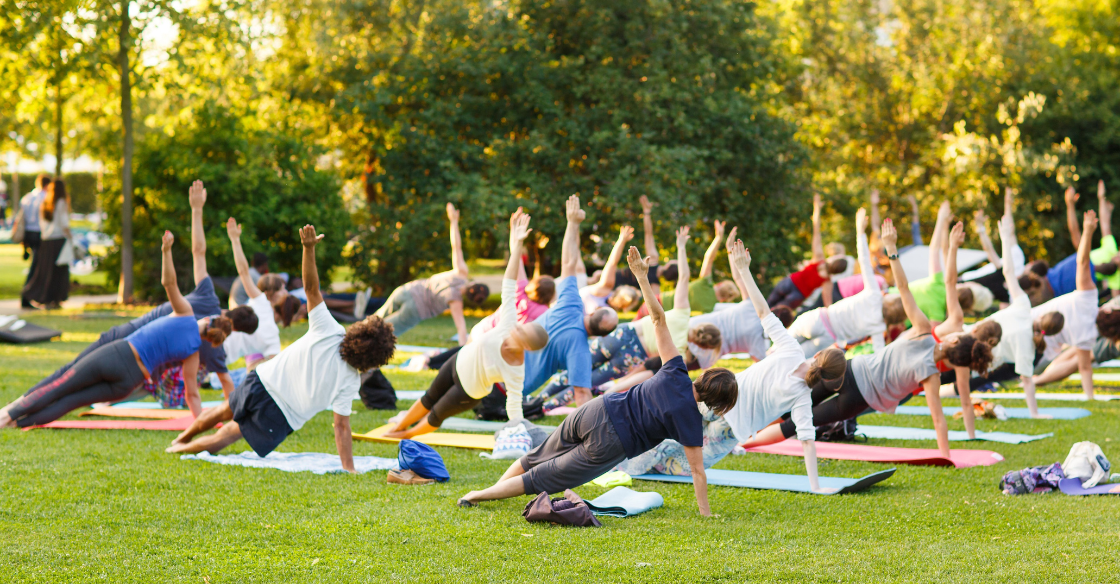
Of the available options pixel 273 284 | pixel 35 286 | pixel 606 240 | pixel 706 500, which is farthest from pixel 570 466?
pixel 35 286

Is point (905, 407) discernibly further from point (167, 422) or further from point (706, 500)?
point (167, 422)

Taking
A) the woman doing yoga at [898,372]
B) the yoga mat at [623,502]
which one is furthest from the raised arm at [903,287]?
the yoga mat at [623,502]

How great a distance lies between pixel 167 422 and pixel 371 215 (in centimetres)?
1012

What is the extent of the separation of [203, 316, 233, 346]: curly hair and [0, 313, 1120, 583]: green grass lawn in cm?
97

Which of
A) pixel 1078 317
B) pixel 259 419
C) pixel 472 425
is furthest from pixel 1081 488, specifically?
pixel 259 419

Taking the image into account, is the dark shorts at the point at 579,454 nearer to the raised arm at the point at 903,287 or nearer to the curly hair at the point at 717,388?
the curly hair at the point at 717,388

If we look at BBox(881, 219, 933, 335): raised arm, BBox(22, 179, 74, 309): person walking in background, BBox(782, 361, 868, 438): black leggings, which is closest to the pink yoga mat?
BBox(782, 361, 868, 438): black leggings

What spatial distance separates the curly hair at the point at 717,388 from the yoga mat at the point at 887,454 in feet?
7.85

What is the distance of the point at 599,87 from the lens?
1681 centimetres

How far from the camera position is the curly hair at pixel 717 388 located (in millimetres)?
5398

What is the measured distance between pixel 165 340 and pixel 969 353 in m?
5.99

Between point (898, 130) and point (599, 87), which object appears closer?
point (599, 87)

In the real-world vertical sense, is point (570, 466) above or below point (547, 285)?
below

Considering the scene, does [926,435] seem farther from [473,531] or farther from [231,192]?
[231,192]
